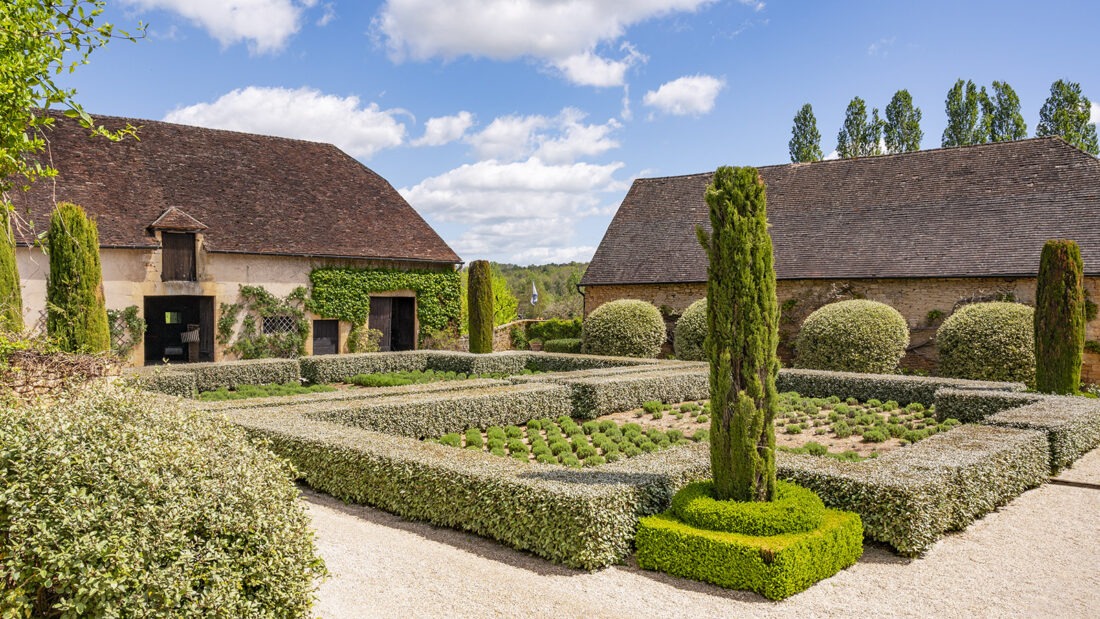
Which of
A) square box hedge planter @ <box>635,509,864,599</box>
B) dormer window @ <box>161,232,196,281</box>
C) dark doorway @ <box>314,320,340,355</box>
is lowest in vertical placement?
square box hedge planter @ <box>635,509,864,599</box>

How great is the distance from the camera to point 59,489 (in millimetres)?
3746

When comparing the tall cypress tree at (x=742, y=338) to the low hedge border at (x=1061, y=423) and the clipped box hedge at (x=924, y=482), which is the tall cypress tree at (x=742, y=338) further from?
the low hedge border at (x=1061, y=423)

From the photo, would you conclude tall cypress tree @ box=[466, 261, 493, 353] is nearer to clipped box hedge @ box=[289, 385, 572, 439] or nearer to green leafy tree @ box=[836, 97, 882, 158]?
clipped box hedge @ box=[289, 385, 572, 439]

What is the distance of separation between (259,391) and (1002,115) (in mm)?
37653

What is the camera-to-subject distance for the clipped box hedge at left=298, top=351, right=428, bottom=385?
643 inches

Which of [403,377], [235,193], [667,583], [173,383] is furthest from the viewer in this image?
[235,193]

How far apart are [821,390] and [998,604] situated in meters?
9.48

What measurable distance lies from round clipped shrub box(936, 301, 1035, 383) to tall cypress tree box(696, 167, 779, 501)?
454 inches

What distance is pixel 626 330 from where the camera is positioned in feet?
65.5

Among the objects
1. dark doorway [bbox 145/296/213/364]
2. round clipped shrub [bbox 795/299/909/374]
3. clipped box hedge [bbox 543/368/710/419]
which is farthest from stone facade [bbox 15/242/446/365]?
round clipped shrub [bbox 795/299/909/374]

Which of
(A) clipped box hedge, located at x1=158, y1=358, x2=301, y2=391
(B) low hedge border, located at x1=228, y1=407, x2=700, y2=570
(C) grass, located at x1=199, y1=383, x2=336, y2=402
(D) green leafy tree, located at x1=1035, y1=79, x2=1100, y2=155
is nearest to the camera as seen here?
(B) low hedge border, located at x1=228, y1=407, x2=700, y2=570

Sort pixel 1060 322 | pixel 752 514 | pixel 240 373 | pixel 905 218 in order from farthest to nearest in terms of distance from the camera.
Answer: pixel 905 218, pixel 240 373, pixel 1060 322, pixel 752 514

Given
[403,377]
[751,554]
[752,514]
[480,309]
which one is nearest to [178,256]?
[403,377]

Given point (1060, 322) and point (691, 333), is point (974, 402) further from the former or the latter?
point (691, 333)
